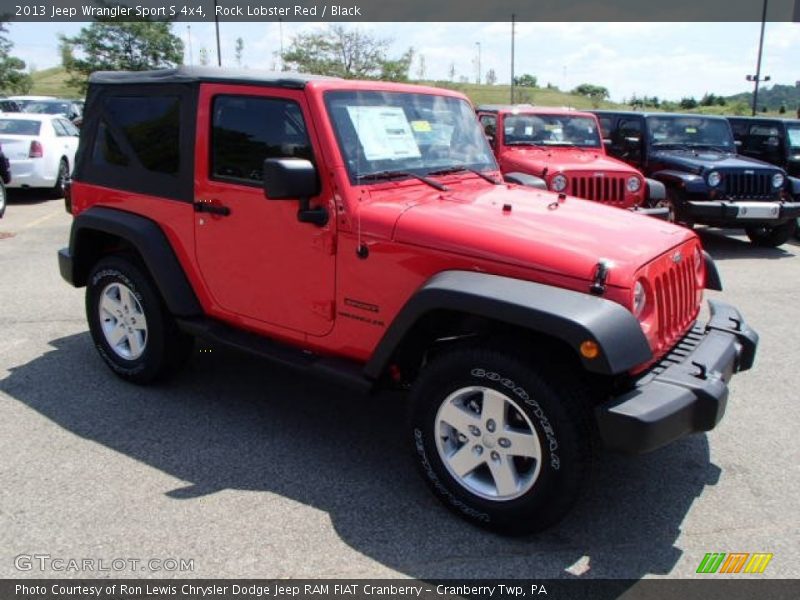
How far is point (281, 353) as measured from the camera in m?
3.77

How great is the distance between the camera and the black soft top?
11.8ft

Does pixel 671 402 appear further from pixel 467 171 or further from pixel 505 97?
pixel 505 97

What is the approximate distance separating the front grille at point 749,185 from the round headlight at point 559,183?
100.0 inches

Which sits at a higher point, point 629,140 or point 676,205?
point 629,140

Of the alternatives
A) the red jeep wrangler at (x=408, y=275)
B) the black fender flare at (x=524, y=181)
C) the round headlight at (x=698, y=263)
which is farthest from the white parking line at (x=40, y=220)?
the round headlight at (x=698, y=263)

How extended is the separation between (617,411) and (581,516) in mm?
803

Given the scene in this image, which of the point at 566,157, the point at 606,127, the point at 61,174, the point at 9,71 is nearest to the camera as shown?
the point at 566,157

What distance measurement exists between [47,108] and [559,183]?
17.1 m

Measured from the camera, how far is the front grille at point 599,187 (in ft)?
28.7

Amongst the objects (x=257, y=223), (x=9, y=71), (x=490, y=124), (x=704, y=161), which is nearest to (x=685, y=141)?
(x=704, y=161)

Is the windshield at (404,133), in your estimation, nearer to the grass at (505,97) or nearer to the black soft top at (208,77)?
the black soft top at (208,77)

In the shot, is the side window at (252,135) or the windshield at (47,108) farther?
the windshield at (47,108)

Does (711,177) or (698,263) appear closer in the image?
(698,263)

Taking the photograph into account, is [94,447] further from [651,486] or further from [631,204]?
[631,204]
